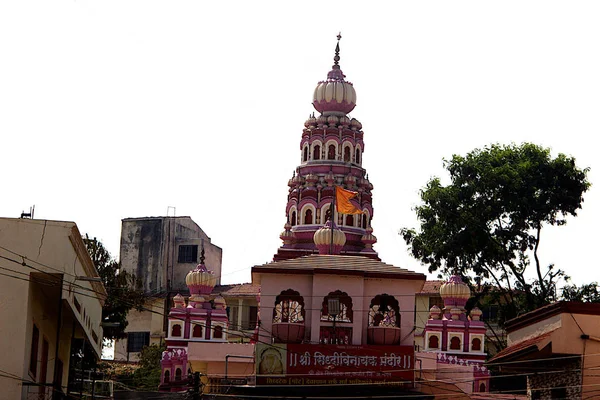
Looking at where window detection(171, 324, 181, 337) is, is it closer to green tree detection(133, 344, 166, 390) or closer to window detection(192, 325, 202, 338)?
window detection(192, 325, 202, 338)

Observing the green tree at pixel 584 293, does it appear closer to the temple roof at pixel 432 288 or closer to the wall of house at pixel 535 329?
the temple roof at pixel 432 288

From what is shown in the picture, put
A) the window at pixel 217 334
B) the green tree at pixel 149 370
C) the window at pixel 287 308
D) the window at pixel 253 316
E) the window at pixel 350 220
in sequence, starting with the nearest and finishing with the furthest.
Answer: the window at pixel 287 308 → the window at pixel 217 334 → the green tree at pixel 149 370 → the window at pixel 350 220 → the window at pixel 253 316

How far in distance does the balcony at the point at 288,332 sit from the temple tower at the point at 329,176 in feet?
63.1

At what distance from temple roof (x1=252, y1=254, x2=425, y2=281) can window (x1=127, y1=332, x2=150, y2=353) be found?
30959mm

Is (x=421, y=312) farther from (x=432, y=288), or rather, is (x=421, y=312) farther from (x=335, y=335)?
(x=335, y=335)

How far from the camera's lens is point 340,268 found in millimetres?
45906

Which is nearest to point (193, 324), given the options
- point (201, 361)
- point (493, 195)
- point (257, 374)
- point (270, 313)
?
point (201, 361)

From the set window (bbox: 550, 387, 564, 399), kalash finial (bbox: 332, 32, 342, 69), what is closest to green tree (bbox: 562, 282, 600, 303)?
kalash finial (bbox: 332, 32, 342, 69)

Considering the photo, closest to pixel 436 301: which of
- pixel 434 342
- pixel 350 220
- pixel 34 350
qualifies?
pixel 350 220

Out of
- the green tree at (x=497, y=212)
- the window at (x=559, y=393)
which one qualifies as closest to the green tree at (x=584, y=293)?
the green tree at (x=497, y=212)

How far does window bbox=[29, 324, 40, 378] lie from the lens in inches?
1198

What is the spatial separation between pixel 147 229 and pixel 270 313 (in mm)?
34054

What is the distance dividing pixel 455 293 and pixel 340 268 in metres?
13.9

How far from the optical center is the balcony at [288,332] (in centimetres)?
4488
